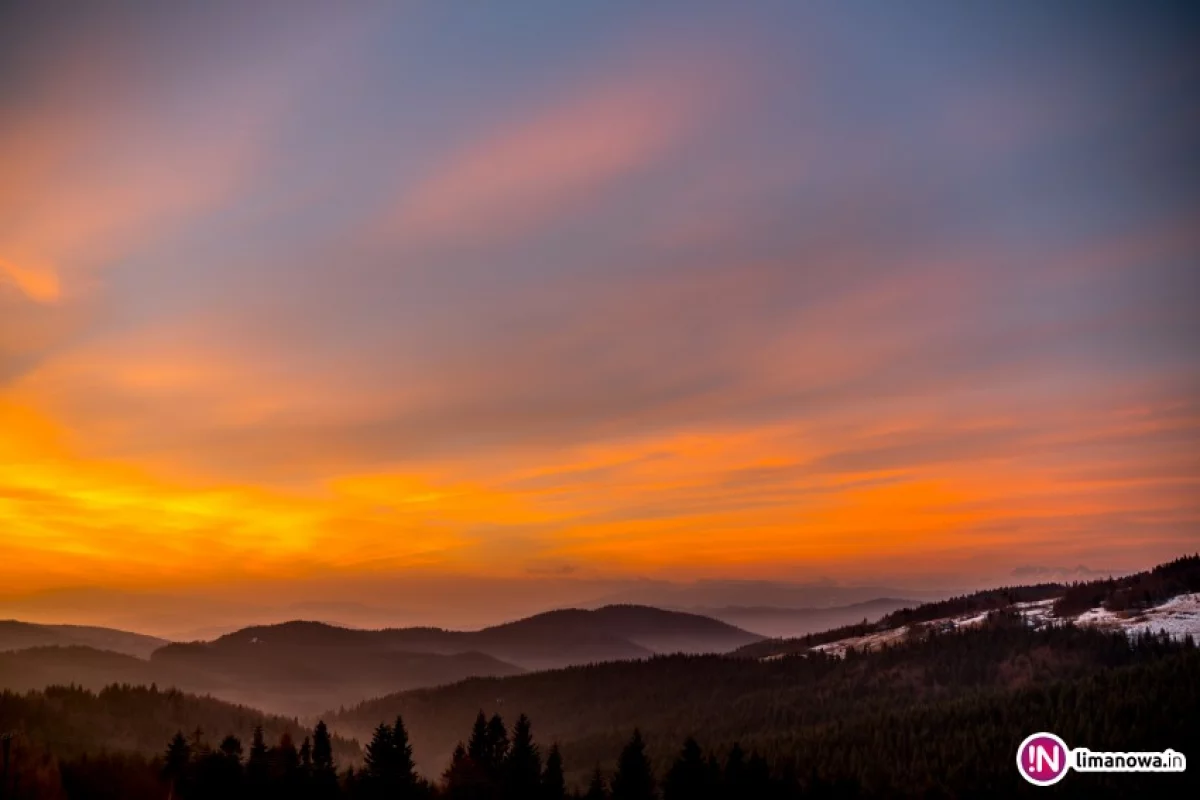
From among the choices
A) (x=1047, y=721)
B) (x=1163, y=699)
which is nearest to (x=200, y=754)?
(x=1047, y=721)

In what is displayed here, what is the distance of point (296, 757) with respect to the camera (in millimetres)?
160500

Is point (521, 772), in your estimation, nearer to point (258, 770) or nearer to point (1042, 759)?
point (258, 770)

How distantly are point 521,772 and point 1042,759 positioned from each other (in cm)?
10365

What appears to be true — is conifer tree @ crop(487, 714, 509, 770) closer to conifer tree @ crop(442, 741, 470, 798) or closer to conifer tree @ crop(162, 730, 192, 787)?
conifer tree @ crop(442, 741, 470, 798)

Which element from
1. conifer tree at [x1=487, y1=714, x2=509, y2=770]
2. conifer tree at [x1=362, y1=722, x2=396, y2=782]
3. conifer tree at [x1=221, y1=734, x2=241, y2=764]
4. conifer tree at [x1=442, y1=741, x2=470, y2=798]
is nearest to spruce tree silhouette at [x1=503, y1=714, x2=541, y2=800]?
conifer tree at [x1=487, y1=714, x2=509, y2=770]

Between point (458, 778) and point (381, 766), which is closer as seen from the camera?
point (381, 766)

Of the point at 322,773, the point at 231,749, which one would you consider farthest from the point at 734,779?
the point at 231,749

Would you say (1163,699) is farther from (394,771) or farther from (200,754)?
(200,754)

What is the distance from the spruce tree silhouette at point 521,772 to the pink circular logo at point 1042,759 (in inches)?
3648

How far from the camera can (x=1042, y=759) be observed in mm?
163875

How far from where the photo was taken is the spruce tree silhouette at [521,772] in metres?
152

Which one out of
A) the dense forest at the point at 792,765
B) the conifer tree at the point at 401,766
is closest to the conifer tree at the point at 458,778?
the dense forest at the point at 792,765

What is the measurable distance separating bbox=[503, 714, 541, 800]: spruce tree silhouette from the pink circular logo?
304 ft

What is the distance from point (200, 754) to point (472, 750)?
6350cm
